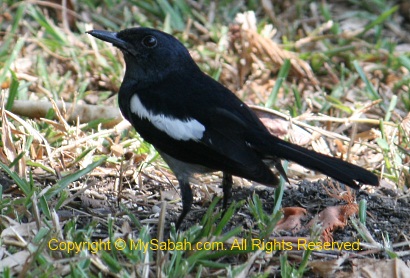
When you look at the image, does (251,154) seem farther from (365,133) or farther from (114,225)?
(365,133)

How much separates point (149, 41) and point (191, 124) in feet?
2.81

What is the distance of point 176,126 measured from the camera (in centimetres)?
437

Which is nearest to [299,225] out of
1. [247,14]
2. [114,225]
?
[114,225]

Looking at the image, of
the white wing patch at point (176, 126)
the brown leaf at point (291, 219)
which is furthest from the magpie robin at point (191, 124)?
the brown leaf at point (291, 219)

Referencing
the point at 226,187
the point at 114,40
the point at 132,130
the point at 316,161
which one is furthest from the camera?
the point at 132,130

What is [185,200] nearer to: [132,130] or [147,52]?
[147,52]

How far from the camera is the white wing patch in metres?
4.31

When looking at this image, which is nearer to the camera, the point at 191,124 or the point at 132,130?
the point at 191,124

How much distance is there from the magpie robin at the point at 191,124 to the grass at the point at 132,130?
26 centimetres

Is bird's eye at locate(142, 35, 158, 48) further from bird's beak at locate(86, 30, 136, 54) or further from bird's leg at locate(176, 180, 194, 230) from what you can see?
bird's leg at locate(176, 180, 194, 230)

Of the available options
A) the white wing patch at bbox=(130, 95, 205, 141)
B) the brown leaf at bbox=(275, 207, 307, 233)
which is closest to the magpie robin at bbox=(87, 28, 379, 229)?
the white wing patch at bbox=(130, 95, 205, 141)

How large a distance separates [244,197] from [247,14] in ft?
8.92

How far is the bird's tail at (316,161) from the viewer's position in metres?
4.03

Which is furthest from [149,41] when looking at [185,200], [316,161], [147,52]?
[316,161]
